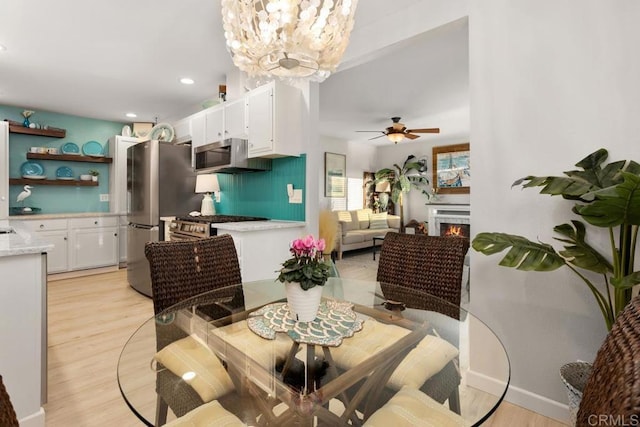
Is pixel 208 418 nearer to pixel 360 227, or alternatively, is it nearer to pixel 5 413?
pixel 5 413

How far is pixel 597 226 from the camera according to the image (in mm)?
1332

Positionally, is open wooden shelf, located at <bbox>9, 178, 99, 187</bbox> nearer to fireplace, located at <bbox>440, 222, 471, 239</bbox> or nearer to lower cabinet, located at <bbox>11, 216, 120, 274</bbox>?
lower cabinet, located at <bbox>11, 216, 120, 274</bbox>

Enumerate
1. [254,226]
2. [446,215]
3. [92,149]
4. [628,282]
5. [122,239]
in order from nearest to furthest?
1. [628,282]
2. [254,226]
3. [122,239]
4. [92,149]
5. [446,215]

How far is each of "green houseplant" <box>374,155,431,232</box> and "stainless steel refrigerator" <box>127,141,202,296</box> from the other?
15.8ft

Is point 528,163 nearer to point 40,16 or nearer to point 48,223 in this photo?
point 40,16

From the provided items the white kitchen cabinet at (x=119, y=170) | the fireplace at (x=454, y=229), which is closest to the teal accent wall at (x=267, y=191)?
the white kitchen cabinet at (x=119, y=170)

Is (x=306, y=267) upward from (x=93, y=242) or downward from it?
upward

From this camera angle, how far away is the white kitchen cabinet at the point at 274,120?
2.97m

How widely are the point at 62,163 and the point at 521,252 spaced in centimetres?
634

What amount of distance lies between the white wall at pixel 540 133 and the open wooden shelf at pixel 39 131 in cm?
574

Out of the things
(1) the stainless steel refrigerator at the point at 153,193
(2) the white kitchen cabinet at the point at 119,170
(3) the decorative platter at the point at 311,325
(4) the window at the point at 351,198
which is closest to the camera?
(3) the decorative platter at the point at 311,325

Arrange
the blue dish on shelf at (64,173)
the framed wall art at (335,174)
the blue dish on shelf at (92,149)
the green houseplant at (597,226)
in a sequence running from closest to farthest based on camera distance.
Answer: the green houseplant at (597,226)
the blue dish on shelf at (64,173)
the blue dish on shelf at (92,149)
the framed wall art at (335,174)

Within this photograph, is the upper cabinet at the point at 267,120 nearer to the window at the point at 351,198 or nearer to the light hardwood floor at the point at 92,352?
the light hardwood floor at the point at 92,352

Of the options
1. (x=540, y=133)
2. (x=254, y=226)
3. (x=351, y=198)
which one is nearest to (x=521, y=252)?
(x=540, y=133)
